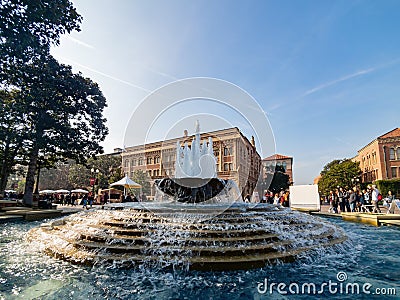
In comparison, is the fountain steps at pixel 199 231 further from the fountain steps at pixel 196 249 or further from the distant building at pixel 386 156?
the distant building at pixel 386 156

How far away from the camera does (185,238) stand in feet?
17.0

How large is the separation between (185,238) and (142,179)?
39922mm

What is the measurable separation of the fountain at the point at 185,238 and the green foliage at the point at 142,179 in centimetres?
3618

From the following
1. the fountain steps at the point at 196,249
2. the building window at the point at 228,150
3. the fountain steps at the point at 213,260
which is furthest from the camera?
the building window at the point at 228,150

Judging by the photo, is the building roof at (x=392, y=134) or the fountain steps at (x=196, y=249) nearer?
the fountain steps at (x=196, y=249)

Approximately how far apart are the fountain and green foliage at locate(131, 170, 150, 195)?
119 ft

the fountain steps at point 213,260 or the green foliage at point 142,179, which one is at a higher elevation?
the green foliage at point 142,179

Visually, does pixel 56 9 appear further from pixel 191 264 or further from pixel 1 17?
pixel 191 264

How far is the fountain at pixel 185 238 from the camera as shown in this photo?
449 centimetres

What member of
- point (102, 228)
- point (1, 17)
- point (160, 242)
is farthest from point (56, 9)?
point (160, 242)

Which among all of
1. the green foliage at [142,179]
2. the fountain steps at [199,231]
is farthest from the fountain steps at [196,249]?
the green foliage at [142,179]

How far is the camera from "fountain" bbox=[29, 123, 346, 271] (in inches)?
177

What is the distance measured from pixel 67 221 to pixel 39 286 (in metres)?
4.26

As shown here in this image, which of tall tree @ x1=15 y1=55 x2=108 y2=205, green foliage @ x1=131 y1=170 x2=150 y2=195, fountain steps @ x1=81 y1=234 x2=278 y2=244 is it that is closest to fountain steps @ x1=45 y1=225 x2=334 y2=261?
fountain steps @ x1=81 y1=234 x2=278 y2=244
